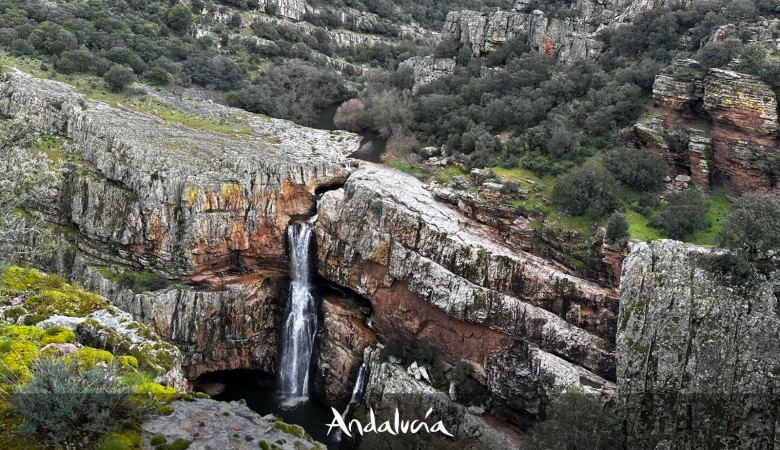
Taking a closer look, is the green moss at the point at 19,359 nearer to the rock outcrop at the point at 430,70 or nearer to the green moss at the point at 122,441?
the green moss at the point at 122,441

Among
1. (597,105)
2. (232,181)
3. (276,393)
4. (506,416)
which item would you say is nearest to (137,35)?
(232,181)

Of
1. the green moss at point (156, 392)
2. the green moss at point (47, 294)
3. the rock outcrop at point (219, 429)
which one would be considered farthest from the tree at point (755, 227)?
the green moss at point (47, 294)

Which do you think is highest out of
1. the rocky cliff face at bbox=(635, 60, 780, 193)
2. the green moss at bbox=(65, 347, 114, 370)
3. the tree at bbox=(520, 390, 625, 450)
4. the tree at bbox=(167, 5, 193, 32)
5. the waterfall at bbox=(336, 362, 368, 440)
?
the tree at bbox=(167, 5, 193, 32)

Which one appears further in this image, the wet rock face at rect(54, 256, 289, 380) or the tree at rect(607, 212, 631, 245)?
the wet rock face at rect(54, 256, 289, 380)

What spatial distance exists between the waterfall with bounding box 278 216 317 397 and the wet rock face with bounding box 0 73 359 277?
99 cm

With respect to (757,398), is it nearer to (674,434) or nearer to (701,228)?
(674,434)

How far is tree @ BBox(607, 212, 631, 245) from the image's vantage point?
20812mm

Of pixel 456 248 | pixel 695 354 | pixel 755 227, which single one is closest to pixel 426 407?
pixel 456 248

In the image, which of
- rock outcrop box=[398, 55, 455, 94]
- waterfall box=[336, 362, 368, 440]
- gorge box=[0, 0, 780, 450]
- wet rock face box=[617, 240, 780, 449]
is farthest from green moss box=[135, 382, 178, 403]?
rock outcrop box=[398, 55, 455, 94]

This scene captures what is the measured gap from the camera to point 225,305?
27438mm

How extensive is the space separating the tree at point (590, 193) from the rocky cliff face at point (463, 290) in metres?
3.42

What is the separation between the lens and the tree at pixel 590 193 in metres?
23.2

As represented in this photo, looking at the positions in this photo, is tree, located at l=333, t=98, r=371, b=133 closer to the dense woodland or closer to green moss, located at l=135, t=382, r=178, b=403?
the dense woodland

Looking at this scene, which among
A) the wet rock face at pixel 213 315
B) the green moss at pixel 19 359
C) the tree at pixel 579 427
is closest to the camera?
the green moss at pixel 19 359
